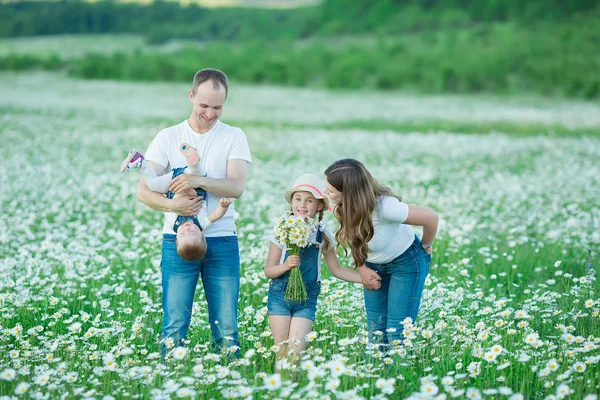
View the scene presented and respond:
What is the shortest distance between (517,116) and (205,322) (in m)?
24.1

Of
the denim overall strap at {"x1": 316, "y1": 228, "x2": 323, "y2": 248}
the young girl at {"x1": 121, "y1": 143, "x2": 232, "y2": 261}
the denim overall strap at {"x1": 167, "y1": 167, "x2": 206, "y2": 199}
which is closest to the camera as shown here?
the young girl at {"x1": 121, "y1": 143, "x2": 232, "y2": 261}

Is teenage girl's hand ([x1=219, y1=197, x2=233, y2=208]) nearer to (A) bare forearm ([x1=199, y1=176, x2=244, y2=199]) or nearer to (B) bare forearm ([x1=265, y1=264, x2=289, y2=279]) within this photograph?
(A) bare forearm ([x1=199, y1=176, x2=244, y2=199])

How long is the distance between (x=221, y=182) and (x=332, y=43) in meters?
59.4

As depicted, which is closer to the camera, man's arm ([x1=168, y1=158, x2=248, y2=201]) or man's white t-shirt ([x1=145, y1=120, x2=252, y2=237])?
man's arm ([x1=168, y1=158, x2=248, y2=201])

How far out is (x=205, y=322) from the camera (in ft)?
22.0

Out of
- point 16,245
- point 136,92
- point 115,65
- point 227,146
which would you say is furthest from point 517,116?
point 115,65

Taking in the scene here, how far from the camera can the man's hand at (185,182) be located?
5.32 meters

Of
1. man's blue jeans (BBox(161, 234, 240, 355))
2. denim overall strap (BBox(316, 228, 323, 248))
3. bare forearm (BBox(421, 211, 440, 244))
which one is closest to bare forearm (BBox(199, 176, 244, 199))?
man's blue jeans (BBox(161, 234, 240, 355))

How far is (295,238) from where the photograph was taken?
558cm

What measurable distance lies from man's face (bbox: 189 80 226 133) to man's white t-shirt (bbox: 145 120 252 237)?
0.30 ft

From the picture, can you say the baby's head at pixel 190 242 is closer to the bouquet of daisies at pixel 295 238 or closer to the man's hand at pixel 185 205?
the man's hand at pixel 185 205

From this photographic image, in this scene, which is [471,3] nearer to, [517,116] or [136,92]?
[136,92]

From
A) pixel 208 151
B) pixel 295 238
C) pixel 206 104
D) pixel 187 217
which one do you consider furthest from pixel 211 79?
pixel 295 238

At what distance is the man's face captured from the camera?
539 centimetres
